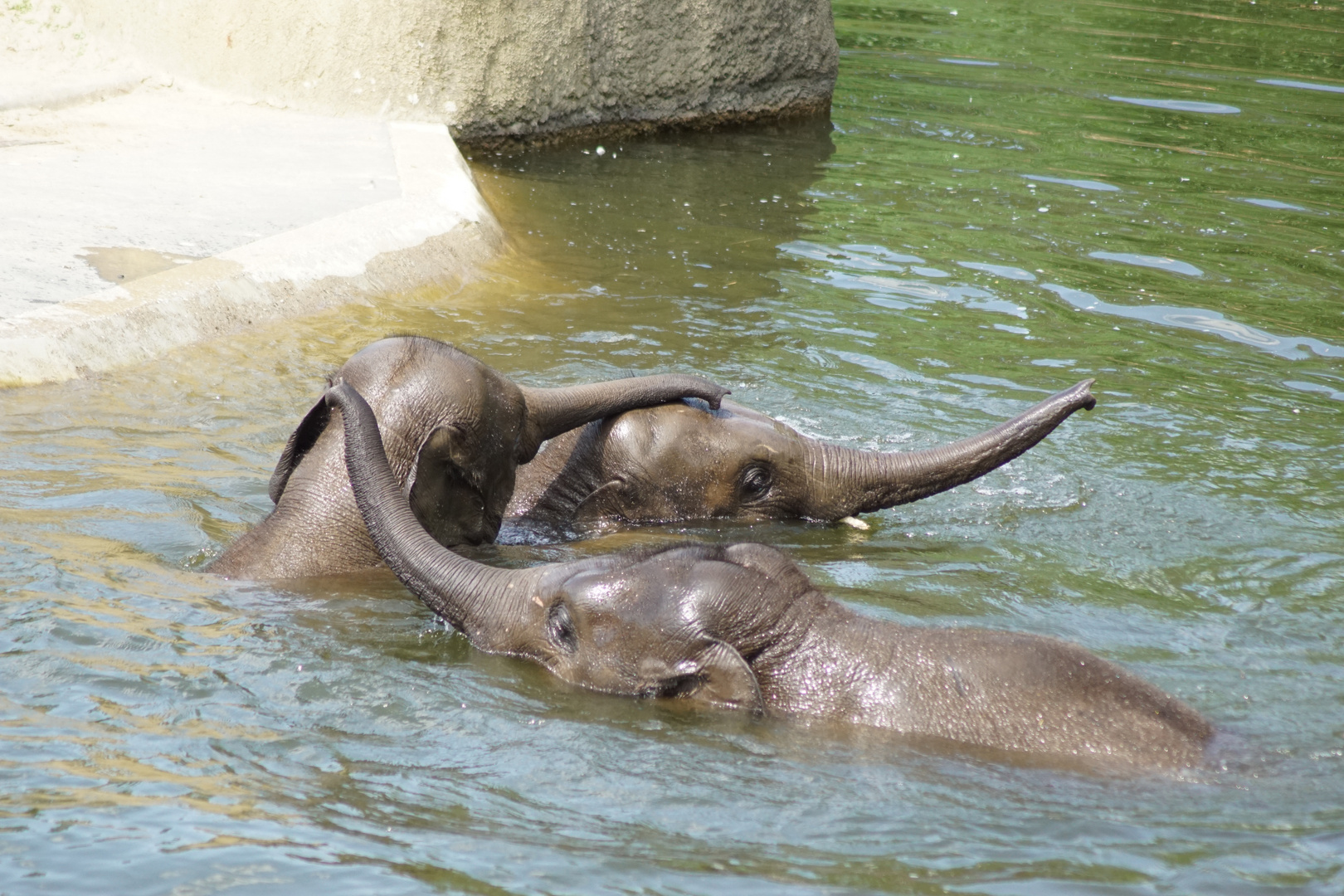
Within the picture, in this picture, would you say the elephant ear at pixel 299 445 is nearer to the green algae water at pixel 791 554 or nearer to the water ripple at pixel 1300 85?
the green algae water at pixel 791 554

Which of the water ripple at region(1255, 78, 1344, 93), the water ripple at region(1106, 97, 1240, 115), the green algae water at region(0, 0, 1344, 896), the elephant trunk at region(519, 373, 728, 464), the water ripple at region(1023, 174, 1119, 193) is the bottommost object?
the green algae water at region(0, 0, 1344, 896)

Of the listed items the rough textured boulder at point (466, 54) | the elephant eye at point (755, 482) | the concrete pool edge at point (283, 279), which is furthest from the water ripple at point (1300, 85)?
the elephant eye at point (755, 482)

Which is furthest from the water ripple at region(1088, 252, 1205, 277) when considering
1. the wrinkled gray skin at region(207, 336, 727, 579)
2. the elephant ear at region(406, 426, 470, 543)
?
the elephant ear at region(406, 426, 470, 543)

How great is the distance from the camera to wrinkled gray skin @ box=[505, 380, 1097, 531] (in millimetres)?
7629

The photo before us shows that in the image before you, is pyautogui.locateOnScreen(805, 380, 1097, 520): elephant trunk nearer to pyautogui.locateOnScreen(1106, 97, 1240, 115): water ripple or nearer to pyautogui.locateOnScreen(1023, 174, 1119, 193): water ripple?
pyautogui.locateOnScreen(1023, 174, 1119, 193): water ripple

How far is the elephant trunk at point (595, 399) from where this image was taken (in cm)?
719

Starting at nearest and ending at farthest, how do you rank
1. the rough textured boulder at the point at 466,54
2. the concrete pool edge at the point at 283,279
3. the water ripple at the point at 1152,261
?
the concrete pool edge at the point at 283,279 → the water ripple at the point at 1152,261 → the rough textured boulder at the point at 466,54

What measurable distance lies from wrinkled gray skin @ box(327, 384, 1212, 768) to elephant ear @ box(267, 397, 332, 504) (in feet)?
2.62

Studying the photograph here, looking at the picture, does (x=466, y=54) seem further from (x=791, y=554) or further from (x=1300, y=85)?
(x=1300, y=85)

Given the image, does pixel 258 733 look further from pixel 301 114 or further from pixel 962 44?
pixel 962 44

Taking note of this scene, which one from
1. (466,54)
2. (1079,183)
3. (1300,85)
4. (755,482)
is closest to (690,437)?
(755,482)

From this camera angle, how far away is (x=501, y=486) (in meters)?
6.95

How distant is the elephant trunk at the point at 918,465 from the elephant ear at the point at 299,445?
8.55 ft

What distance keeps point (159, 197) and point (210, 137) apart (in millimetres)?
2260
